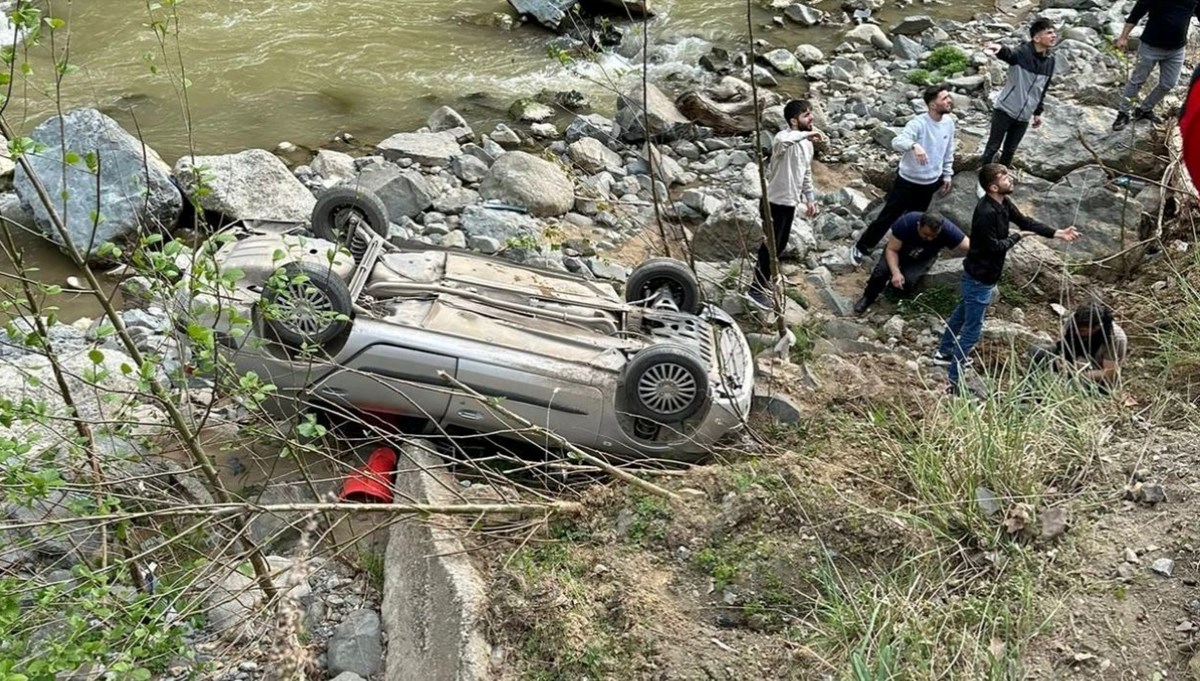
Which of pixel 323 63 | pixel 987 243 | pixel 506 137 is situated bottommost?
pixel 506 137

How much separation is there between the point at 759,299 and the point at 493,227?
2635 millimetres

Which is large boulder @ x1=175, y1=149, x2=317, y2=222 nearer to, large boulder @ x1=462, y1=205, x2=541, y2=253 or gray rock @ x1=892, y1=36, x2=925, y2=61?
large boulder @ x1=462, y1=205, x2=541, y2=253

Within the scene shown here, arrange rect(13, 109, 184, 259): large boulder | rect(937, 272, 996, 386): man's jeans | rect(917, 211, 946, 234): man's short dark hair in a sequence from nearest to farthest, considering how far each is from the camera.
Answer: rect(937, 272, 996, 386): man's jeans → rect(917, 211, 946, 234): man's short dark hair → rect(13, 109, 184, 259): large boulder

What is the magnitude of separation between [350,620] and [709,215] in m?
5.87

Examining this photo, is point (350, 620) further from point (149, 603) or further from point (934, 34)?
point (934, 34)

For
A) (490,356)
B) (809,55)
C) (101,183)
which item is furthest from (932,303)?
(101,183)

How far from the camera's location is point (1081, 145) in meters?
9.45

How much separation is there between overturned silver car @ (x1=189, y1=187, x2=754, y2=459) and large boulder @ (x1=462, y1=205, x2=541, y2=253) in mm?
2551

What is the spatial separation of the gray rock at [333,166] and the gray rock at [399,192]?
33.8 inches

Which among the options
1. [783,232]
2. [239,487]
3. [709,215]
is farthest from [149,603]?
[709,215]

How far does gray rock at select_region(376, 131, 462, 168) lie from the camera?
10461 mm

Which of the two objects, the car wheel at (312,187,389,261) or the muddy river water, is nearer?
the car wheel at (312,187,389,261)

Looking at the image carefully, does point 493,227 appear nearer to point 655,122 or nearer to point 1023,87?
point 655,122

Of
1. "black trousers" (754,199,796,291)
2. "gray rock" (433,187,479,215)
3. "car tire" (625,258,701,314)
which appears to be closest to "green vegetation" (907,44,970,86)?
"black trousers" (754,199,796,291)
